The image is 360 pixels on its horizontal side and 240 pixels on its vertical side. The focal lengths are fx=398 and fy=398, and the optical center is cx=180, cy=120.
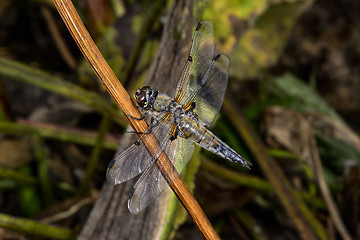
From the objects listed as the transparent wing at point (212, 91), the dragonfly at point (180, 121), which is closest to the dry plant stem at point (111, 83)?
the dragonfly at point (180, 121)

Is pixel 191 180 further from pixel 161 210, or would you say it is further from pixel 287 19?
pixel 287 19

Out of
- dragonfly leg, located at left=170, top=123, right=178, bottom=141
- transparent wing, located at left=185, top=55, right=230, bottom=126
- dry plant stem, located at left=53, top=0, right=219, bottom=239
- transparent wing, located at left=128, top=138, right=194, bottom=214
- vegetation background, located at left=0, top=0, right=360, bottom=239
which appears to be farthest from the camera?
vegetation background, located at left=0, top=0, right=360, bottom=239

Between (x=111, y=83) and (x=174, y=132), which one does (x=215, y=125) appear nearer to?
(x=174, y=132)

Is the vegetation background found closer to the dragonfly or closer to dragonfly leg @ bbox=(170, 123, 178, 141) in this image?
the dragonfly

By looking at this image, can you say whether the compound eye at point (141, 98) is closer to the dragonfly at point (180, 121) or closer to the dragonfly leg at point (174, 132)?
the dragonfly at point (180, 121)

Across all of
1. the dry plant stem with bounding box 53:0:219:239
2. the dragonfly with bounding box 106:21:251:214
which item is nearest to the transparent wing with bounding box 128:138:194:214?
the dragonfly with bounding box 106:21:251:214

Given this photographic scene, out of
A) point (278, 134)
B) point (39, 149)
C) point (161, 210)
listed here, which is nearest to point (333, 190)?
point (278, 134)
